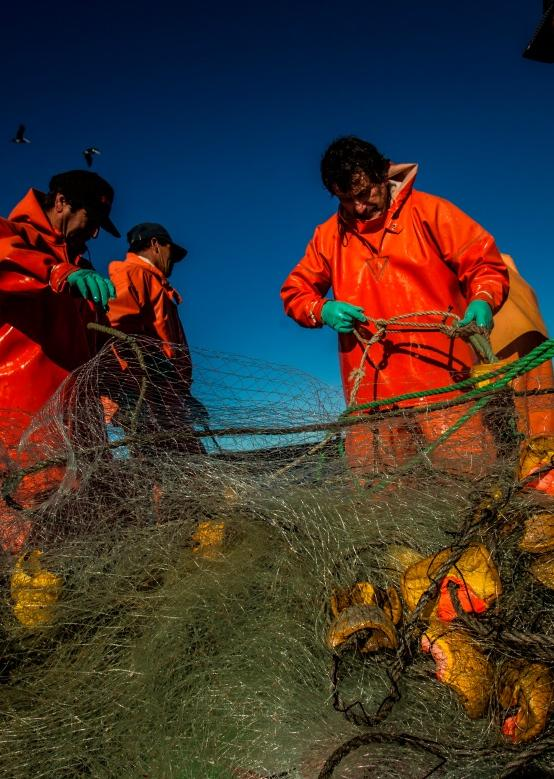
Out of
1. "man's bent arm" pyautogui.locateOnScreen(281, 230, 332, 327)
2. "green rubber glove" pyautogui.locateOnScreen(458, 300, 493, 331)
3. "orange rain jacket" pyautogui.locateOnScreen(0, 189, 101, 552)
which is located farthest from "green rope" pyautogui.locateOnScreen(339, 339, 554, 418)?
"orange rain jacket" pyautogui.locateOnScreen(0, 189, 101, 552)

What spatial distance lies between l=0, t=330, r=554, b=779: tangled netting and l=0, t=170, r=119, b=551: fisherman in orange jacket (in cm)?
91

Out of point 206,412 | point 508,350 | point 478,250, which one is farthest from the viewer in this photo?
point 508,350

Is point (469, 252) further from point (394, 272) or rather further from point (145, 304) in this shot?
point (145, 304)

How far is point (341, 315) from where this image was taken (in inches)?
141

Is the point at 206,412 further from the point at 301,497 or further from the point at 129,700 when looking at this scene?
the point at 129,700

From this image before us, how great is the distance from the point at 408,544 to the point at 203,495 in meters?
0.66

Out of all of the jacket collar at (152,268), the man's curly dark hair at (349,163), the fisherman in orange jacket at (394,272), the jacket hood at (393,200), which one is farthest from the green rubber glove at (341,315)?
the jacket collar at (152,268)

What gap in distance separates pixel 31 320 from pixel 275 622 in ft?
7.36

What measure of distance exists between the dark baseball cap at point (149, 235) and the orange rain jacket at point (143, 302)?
0.54 feet

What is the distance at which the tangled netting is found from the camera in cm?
144

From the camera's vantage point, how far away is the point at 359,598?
1593 millimetres

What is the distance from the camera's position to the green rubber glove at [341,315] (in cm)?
356

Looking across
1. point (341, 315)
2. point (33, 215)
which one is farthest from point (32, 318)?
point (341, 315)

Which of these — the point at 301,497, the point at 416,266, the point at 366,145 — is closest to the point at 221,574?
the point at 301,497
